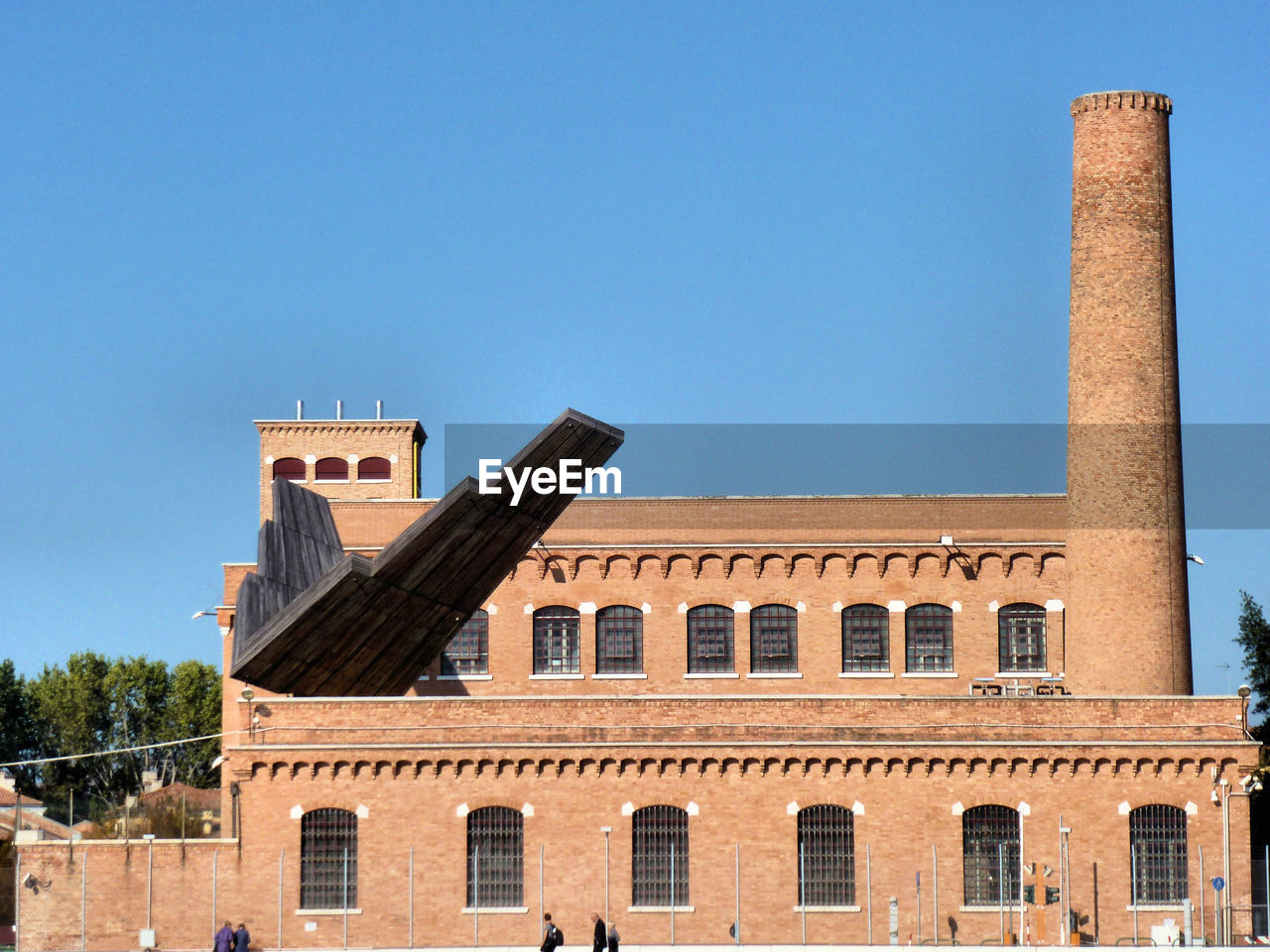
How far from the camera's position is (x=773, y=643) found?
51125 millimetres

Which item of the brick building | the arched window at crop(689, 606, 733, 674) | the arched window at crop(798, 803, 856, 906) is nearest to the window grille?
the arched window at crop(689, 606, 733, 674)

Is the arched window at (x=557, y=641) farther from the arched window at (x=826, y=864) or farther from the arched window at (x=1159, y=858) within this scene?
the arched window at (x=1159, y=858)

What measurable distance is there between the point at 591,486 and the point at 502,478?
29.7 feet

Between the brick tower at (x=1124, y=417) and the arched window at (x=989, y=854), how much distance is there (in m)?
5.18

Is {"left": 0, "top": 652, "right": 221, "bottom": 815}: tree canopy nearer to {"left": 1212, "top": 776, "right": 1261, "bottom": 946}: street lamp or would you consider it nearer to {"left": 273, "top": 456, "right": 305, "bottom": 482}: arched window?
{"left": 273, "top": 456, "right": 305, "bottom": 482}: arched window

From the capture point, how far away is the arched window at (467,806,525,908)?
40.7 metres

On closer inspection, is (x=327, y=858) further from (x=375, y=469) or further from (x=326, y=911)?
(x=375, y=469)

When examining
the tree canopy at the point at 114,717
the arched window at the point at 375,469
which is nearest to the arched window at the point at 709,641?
the arched window at the point at 375,469

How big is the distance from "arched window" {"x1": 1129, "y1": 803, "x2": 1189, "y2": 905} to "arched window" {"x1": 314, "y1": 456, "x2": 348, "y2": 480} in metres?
40.1

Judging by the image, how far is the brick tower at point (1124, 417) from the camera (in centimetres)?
4425

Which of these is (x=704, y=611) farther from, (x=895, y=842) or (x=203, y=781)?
(x=203, y=781)

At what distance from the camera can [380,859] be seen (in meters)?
40.6

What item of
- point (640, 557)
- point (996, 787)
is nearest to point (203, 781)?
point (640, 557)

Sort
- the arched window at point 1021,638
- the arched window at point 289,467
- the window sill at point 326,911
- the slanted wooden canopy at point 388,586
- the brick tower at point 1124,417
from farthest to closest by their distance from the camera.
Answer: the arched window at point 289,467, the arched window at point 1021,638, the brick tower at point 1124,417, the window sill at point 326,911, the slanted wooden canopy at point 388,586
